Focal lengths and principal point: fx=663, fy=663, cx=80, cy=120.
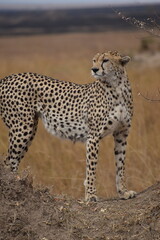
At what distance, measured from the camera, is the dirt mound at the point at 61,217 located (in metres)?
4.30

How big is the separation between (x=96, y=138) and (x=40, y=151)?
2.29 metres

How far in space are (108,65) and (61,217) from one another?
4.47 feet

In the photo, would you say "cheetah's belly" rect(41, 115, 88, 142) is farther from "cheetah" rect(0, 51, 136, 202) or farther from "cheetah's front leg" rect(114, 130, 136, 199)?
"cheetah's front leg" rect(114, 130, 136, 199)

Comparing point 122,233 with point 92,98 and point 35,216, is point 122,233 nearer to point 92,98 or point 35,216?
point 35,216

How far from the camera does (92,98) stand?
5.56 metres

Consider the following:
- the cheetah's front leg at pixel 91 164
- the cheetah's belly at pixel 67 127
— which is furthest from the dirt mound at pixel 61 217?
the cheetah's belly at pixel 67 127

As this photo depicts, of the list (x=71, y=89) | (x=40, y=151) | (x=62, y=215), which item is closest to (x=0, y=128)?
(x=40, y=151)

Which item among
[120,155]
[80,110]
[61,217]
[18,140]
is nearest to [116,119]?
[120,155]

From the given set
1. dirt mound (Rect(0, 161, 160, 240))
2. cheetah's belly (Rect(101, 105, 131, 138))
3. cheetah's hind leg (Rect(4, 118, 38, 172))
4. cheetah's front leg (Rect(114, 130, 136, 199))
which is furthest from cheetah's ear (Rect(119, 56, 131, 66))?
dirt mound (Rect(0, 161, 160, 240))

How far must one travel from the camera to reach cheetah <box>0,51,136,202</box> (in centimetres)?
531

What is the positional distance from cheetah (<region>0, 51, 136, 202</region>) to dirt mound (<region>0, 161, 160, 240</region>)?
53 cm

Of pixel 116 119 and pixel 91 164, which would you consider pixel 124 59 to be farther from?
pixel 91 164

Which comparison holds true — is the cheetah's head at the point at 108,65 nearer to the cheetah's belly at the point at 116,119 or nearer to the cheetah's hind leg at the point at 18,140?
the cheetah's belly at the point at 116,119

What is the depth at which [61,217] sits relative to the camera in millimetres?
4496
